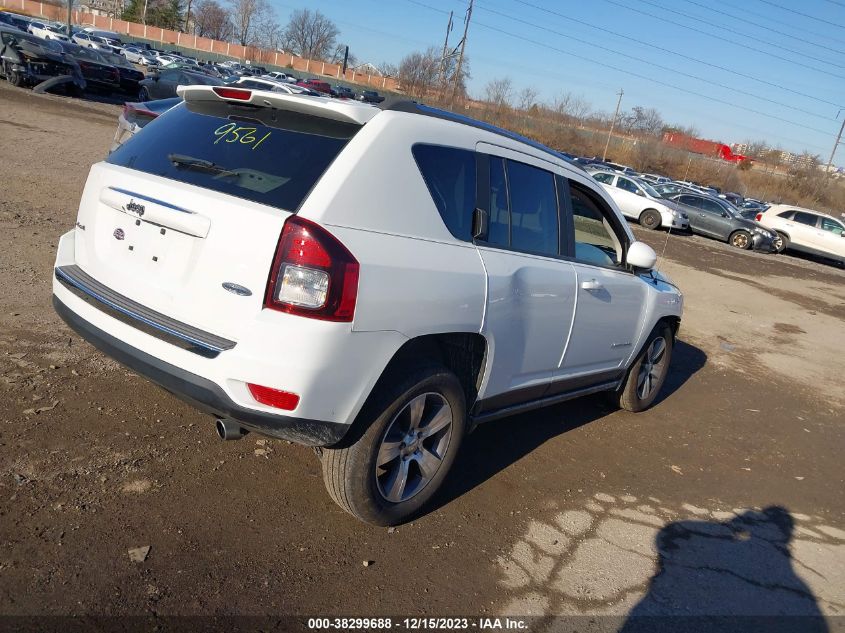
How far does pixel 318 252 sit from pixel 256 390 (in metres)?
0.61

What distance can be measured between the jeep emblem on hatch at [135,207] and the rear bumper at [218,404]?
1.94 feet

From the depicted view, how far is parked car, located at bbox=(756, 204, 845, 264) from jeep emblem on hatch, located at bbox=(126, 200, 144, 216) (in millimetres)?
25878

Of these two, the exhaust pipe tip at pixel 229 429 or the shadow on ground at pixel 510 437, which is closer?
the exhaust pipe tip at pixel 229 429

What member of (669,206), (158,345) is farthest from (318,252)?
(669,206)

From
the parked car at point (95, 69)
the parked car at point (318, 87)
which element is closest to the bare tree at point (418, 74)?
the parked car at point (318, 87)

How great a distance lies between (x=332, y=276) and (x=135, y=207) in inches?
42.3

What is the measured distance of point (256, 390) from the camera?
2.84 m

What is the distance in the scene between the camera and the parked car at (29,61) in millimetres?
21812

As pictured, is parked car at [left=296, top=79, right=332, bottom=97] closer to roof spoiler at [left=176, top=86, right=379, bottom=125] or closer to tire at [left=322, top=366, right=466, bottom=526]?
roof spoiler at [left=176, top=86, right=379, bottom=125]

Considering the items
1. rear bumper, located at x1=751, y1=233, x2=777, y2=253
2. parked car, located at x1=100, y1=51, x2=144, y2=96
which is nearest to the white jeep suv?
rear bumper, located at x1=751, y1=233, x2=777, y2=253

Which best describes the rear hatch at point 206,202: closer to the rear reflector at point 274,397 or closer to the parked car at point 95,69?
the rear reflector at point 274,397

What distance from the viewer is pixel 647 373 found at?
5895 millimetres

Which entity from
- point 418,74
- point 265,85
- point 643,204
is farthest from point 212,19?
point 265,85

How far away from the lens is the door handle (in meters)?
4.34
